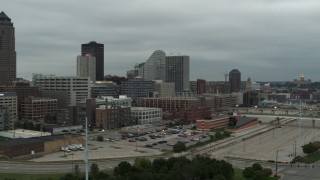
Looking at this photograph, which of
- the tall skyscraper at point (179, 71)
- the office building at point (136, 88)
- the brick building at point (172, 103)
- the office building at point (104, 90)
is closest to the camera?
the brick building at point (172, 103)

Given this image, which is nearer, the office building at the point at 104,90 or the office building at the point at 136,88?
the office building at the point at 104,90

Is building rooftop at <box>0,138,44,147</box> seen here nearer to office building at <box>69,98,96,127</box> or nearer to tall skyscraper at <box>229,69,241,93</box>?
office building at <box>69,98,96,127</box>

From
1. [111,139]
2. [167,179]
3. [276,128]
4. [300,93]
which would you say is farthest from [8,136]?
[300,93]

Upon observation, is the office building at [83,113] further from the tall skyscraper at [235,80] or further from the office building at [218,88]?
the tall skyscraper at [235,80]

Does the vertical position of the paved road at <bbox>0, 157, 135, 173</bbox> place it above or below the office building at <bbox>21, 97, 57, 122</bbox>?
below

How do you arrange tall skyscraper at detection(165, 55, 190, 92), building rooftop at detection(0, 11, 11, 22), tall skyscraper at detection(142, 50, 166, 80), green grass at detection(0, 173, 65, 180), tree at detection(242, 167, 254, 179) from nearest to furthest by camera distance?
tree at detection(242, 167, 254, 179)
green grass at detection(0, 173, 65, 180)
building rooftop at detection(0, 11, 11, 22)
tall skyscraper at detection(165, 55, 190, 92)
tall skyscraper at detection(142, 50, 166, 80)

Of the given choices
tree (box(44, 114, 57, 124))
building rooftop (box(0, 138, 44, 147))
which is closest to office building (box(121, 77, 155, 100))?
tree (box(44, 114, 57, 124))

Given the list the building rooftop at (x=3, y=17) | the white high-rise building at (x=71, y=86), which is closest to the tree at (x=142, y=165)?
the white high-rise building at (x=71, y=86)
